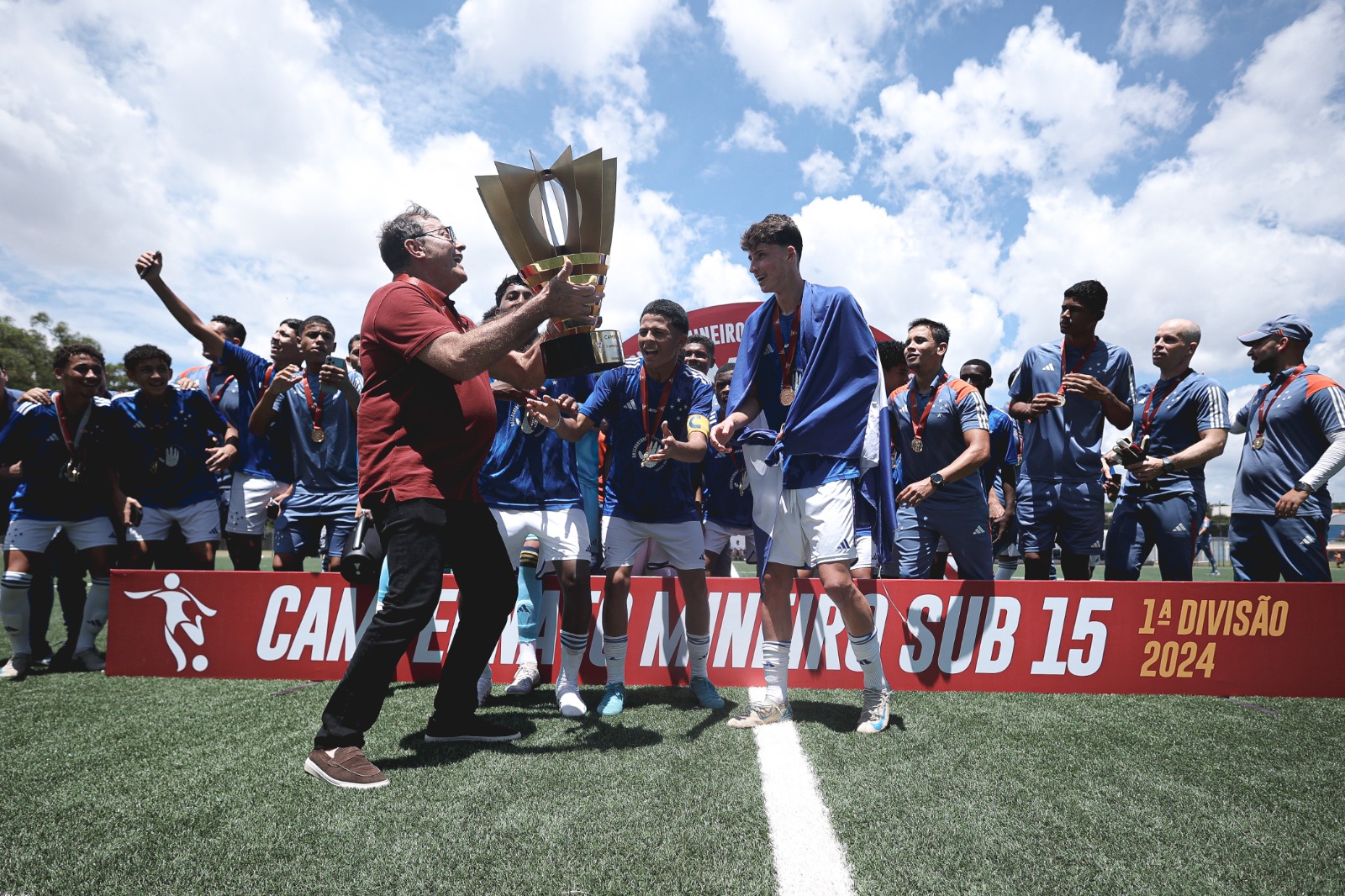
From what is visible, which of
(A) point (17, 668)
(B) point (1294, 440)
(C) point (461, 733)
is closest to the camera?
(C) point (461, 733)

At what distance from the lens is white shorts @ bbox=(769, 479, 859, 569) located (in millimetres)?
3490

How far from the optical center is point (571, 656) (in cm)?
404

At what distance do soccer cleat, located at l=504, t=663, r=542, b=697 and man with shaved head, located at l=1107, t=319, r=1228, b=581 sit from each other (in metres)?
4.10

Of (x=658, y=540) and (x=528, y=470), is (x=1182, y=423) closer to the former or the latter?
(x=658, y=540)

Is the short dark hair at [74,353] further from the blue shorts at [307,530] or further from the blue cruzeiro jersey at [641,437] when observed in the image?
the blue cruzeiro jersey at [641,437]

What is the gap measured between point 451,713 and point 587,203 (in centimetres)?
242

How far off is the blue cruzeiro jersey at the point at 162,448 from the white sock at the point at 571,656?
3.56m

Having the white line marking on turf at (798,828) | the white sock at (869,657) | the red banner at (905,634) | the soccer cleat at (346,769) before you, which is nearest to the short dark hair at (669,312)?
the red banner at (905,634)

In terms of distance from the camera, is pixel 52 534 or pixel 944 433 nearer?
pixel 944 433

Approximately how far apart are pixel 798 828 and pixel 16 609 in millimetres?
5601

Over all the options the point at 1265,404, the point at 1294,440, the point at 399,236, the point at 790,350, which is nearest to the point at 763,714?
the point at 790,350

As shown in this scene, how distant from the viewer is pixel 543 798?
100 inches

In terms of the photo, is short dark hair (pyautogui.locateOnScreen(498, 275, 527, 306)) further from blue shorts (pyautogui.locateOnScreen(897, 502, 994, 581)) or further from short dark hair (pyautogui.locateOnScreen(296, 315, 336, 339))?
blue shorts (pyautogui.locateOnScreen(897, 502, 994, 581))

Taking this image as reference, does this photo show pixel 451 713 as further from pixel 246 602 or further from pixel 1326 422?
pixel 1326 422
